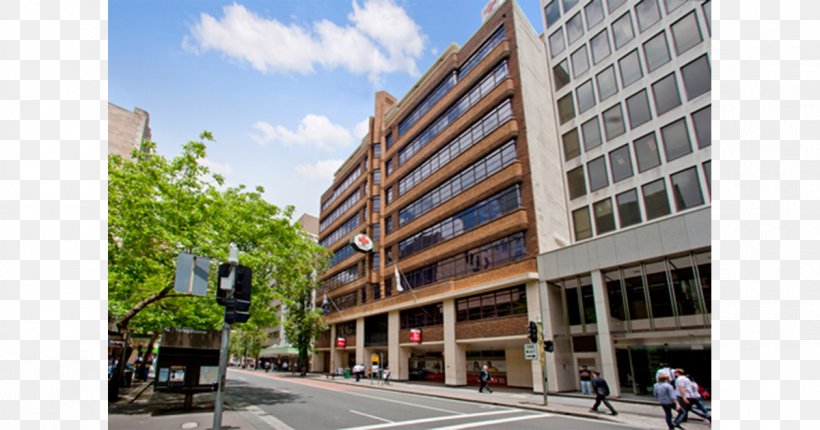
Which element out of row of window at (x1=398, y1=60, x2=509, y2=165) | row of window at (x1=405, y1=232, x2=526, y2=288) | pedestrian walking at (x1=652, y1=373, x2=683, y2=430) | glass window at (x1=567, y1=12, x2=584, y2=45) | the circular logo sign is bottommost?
pedestrian walking at (x1=652, y1=373, x2=683, y2=430)

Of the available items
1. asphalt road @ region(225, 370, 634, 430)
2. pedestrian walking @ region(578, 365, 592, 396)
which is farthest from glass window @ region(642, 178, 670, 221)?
asphalt road @ region(225, 370, 634, 430)

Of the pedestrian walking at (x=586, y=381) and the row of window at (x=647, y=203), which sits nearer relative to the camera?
the pedestrian walking at (x=586, y=381)

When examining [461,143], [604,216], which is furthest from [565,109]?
[604,216]

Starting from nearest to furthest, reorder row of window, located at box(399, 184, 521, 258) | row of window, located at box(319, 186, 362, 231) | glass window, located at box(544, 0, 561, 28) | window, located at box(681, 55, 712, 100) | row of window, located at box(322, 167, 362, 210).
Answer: window, located at box(681, 55, 712, 100) < row of window, located at box(399, 184, 521, 258) < glass window, located at box(544, 0, 561, 28) < row of window, located at box(319, 186, 362, 231) < row of window, located at box(322, 167, 362, 210)

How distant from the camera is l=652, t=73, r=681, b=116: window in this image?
22531 millimetres

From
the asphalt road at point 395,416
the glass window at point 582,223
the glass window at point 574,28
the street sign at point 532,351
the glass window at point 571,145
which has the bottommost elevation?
the asphalt road at point 395,416

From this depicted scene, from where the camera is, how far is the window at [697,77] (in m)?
21.2

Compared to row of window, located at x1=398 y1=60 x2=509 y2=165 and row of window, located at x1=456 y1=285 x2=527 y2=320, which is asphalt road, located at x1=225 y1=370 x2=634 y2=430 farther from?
row of window, located at x1=398 y1=60 x2=509 y2=165

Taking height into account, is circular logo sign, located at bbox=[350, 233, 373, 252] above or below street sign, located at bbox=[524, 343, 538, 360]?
above

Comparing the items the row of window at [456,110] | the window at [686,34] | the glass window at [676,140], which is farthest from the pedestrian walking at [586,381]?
the row of window at [456,110]

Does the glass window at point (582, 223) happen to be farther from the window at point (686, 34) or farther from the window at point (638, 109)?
the window at point (686, 34)

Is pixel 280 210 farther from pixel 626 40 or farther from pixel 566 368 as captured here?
pixel 626 40

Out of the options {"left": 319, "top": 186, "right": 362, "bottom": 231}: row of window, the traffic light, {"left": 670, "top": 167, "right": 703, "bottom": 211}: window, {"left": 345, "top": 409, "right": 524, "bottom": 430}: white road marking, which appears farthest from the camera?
{"left": 319, "top": 186, "right": 362, "bottom": 231}: row of window

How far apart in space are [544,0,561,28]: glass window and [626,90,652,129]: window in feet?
33.6
